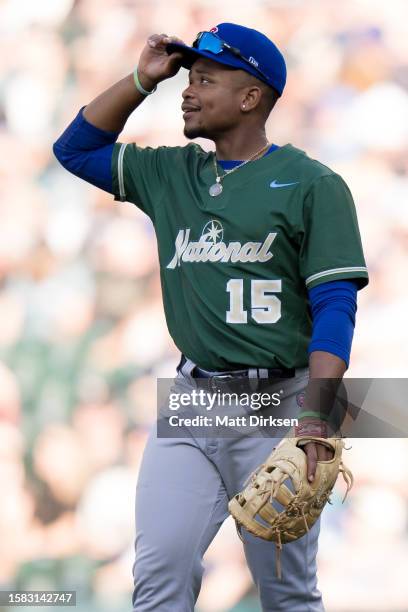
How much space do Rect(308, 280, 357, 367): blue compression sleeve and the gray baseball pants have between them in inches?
8.4

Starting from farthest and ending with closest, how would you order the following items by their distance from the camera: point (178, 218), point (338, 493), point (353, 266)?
1. point (338, 493)
2. point (178, 218)
3. point (353, 266)

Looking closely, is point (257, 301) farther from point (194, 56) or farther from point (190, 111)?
point (194, 56)

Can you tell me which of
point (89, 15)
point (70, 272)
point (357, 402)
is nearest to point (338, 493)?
point (357, 402)

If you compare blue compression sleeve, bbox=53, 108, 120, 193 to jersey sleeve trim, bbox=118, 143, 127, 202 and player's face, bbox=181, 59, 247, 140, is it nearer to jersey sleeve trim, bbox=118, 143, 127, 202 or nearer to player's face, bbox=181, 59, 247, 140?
jersey sleeve trim, bbox=118, 143, 127, 202

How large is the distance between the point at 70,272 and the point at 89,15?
0.90m

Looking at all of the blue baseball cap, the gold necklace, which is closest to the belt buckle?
the gold necklace

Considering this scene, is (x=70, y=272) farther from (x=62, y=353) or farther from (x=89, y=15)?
(x=89, y=15)

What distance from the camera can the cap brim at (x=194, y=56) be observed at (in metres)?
2.61

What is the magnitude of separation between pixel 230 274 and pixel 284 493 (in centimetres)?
53

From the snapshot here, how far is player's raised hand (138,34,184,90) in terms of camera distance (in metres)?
2.69

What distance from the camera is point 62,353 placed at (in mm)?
3854

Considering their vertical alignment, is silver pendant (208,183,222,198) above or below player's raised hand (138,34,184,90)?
below

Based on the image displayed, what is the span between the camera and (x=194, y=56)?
2.68m

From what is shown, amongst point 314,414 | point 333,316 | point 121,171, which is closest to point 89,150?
point 121,171
